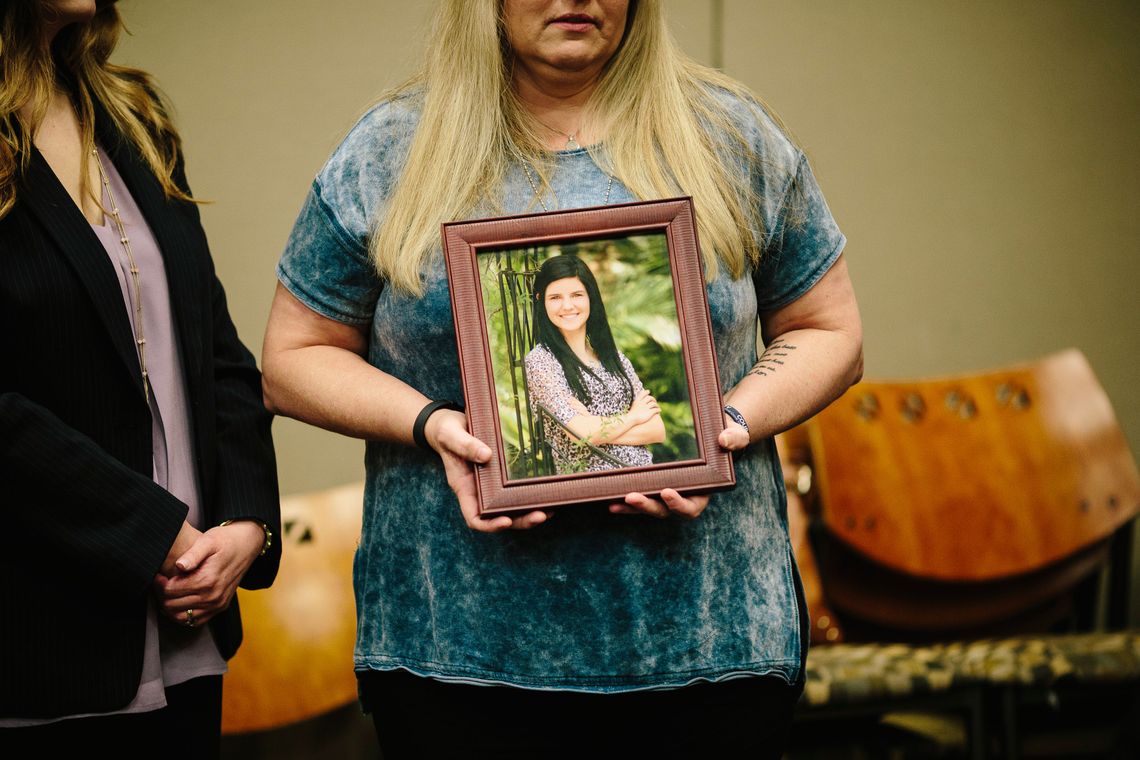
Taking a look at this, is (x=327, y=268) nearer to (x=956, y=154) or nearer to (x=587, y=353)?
(x=587, y=353)

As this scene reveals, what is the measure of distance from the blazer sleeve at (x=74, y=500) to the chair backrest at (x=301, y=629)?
1.29 metres

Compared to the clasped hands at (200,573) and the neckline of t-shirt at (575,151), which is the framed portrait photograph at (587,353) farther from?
the clasped hands at (200,573)

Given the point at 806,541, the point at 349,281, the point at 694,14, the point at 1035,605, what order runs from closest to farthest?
1. the point at 349,281
2. the point at 806,541
3. the point at 1035,605
4. the point at 694,14

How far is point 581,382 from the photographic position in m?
1.31

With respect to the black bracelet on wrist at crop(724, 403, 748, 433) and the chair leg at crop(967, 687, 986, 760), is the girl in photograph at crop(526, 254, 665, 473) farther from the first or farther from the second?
the chair leg at crop(967, 687, 986, 760)

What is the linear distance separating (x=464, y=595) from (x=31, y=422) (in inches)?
21.6

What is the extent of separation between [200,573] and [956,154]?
3.01 m

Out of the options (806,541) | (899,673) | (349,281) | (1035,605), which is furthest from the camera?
(1035,605)

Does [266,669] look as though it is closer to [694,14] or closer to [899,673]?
[899,673]

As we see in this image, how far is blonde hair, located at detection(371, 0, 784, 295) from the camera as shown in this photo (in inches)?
55.6

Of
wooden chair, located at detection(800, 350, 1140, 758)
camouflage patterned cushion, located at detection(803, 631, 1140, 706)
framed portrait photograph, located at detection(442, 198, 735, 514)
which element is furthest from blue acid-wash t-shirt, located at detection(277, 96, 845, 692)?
wooden chair, located at detection(800, 350, 1140, 758)

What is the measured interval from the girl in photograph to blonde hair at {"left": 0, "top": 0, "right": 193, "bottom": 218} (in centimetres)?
65

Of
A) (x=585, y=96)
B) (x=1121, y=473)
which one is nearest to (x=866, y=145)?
(x=1121, y=473)

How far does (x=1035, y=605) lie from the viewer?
3305 millimetres
